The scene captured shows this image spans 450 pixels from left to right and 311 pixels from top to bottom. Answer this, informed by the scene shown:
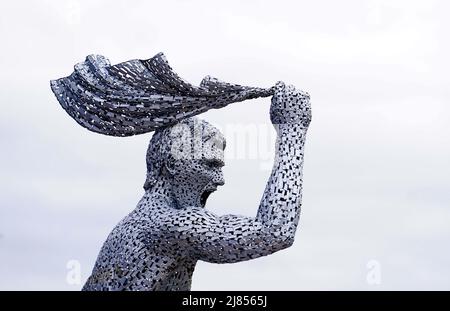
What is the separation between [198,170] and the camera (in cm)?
829

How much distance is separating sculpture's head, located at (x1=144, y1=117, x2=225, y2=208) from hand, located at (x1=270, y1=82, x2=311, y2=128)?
18.7 inches

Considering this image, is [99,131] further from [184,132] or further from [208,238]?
[208,238]

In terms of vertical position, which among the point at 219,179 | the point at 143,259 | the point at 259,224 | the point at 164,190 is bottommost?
the point at 143,259

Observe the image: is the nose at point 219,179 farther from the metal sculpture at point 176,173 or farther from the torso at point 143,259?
the torso at point 143,259

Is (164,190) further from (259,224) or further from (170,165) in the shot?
(259,224)

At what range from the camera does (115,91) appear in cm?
840

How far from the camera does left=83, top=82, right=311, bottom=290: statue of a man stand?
25.8 feet

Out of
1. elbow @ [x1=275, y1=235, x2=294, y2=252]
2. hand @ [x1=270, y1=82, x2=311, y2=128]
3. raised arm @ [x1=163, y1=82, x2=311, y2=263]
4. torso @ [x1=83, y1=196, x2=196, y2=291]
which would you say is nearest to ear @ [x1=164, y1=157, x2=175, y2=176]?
torso @ [x1=83, y1=196, x2=196, y2=291]

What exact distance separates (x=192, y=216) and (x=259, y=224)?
0.43 m

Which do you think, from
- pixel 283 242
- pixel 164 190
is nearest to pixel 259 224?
→ pixel 283 242

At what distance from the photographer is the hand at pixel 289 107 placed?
8148mm

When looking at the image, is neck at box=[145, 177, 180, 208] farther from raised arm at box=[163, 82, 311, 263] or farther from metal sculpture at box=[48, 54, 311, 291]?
raised arm at box=[163, 82, 311, 263]

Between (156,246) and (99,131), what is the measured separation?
3.05ft
